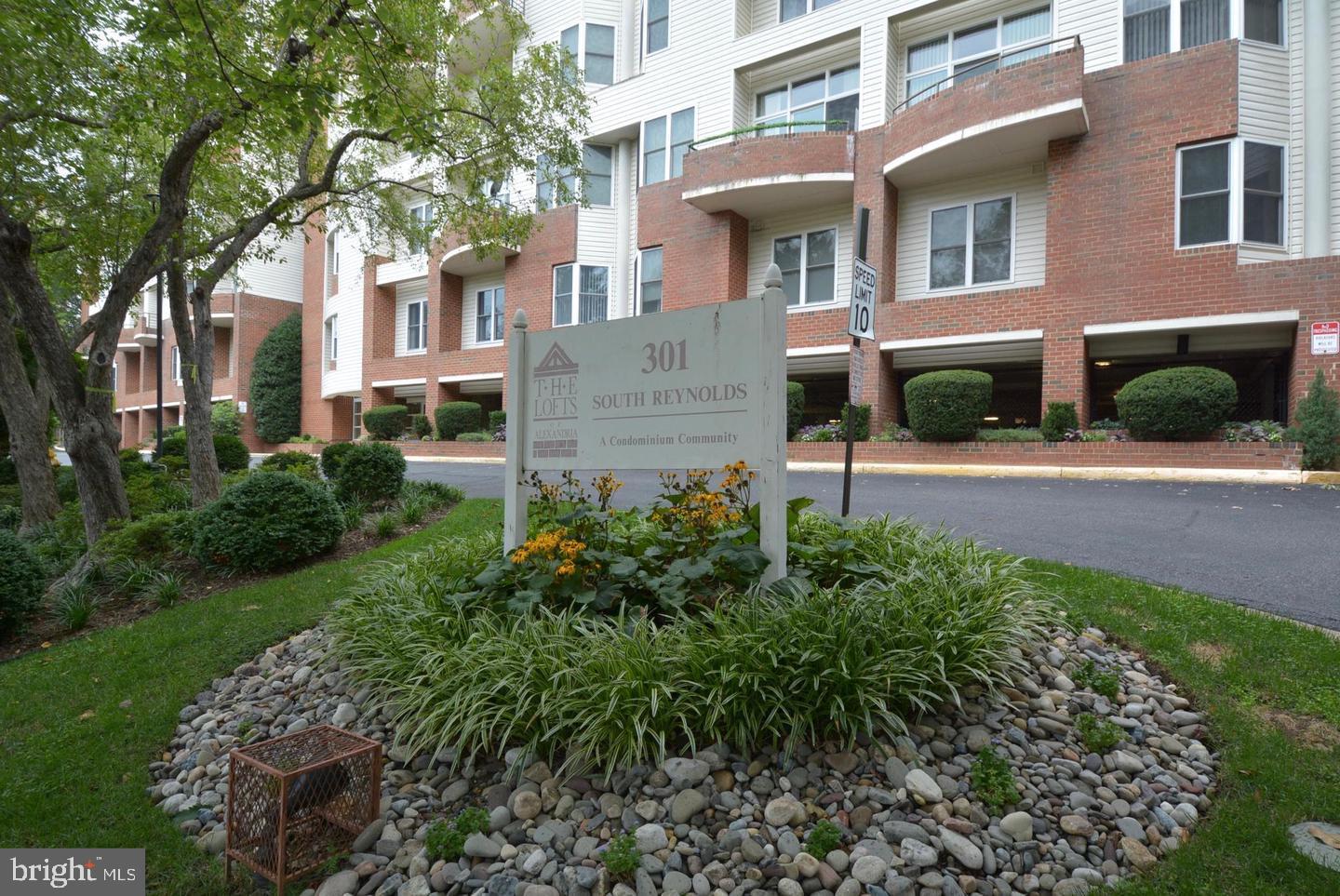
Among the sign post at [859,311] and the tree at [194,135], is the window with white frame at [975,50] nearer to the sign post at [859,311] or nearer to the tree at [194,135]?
the tree at [194,135]

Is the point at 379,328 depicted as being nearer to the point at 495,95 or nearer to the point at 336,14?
the point at 495,95

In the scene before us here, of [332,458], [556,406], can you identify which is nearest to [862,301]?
[556,406]

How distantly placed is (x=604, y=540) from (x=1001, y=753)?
2448 millimetres

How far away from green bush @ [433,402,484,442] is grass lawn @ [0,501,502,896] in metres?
17.1

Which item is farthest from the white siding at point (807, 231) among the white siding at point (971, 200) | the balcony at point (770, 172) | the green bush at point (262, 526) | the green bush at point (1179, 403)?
the green bush at point (262, 526)

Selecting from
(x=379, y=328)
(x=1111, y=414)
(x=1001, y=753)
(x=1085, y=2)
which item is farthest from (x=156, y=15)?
(x=379, y=328)

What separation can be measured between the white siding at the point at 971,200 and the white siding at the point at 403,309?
61.6ft

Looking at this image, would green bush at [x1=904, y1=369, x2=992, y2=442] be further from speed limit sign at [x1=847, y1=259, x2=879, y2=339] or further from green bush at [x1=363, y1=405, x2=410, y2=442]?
green bush at [x1=363, y1=405, x2=410, y2=442]

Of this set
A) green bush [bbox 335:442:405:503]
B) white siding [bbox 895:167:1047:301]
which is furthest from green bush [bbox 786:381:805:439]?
green bush [bbox 335:442:405:503]

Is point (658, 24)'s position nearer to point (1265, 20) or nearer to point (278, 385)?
point (1265, 20)

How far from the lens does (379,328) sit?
92.6 feet

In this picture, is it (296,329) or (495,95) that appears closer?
(495,95)

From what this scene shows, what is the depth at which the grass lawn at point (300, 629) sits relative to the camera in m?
2.63

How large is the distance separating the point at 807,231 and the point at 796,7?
19.3 feet
